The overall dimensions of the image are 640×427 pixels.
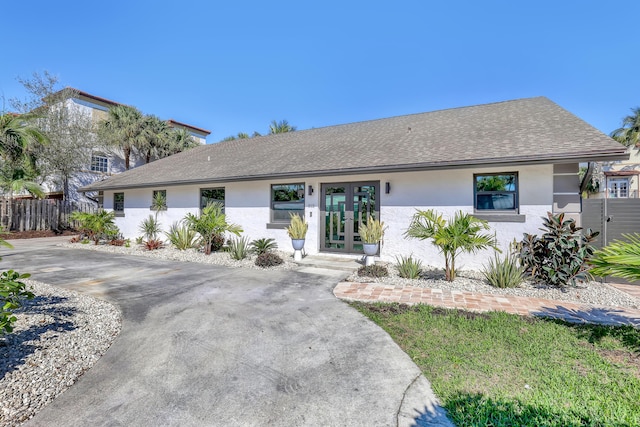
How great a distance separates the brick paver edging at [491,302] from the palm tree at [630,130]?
39781 mm

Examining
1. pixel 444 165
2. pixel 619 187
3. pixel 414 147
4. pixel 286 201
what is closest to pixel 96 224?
pixel 286 201

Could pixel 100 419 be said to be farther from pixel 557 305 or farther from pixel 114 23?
pixel 114 23

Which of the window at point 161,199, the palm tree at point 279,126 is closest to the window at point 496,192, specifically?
the window at point 161,199

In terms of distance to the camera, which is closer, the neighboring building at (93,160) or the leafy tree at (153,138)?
the neighboring building at (93,160)

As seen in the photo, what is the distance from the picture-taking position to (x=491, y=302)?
201 inches

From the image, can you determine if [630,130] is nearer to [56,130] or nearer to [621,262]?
[621,262]

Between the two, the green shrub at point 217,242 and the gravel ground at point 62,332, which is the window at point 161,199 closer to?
the green shrub at point 217,242

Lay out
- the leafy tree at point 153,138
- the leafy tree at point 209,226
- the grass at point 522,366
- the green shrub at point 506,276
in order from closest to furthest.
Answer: the grass at point 522,366 → the green shrub at point 506,276 → the leafy tree at point 209,226 → the leafy tree at point 153,138

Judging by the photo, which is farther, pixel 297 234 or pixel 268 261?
pixel 297 234

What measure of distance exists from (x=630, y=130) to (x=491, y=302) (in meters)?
42.3

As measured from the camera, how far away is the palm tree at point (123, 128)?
21031 millimetres

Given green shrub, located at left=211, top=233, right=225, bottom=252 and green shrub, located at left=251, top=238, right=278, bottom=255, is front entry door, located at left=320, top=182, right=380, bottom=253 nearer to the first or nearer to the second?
green shrub, located at left=251, top=238, right=278, bottom=255

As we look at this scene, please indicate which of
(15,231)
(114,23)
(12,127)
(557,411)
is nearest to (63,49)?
(114,23)

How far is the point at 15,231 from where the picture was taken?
16406mm
